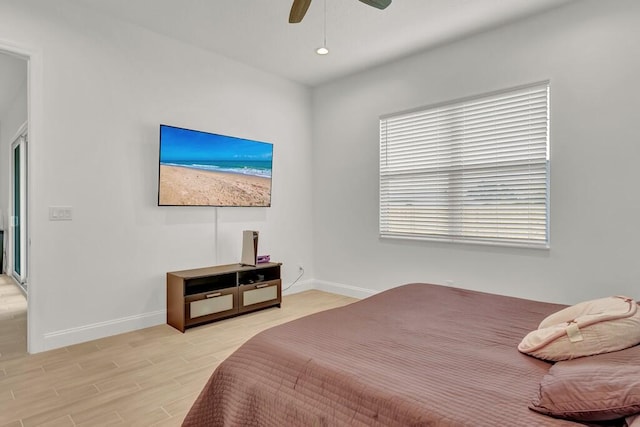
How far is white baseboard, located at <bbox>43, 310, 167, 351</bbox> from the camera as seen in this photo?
9.67 ft

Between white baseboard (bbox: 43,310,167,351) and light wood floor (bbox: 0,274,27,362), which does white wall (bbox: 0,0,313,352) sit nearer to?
white baseboard (bbox: 43,310,167,351)

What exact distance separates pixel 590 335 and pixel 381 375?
0.75 m

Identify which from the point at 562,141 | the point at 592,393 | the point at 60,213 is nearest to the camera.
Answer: the point at 592,393

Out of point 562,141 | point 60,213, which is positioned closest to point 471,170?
point 562,141

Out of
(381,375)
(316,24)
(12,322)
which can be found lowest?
(12,322)

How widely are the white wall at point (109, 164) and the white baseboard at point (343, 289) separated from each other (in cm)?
130

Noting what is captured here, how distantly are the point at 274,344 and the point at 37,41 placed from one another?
3076 millimetres

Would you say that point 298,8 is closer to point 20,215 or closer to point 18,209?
point 20,215

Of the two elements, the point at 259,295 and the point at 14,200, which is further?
the point at 14,200

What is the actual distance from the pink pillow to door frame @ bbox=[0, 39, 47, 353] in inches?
132

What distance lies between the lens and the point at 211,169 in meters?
3.87

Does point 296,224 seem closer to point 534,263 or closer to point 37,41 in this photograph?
point 534,263

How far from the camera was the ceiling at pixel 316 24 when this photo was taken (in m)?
3.05

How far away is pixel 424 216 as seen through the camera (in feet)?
13.1
